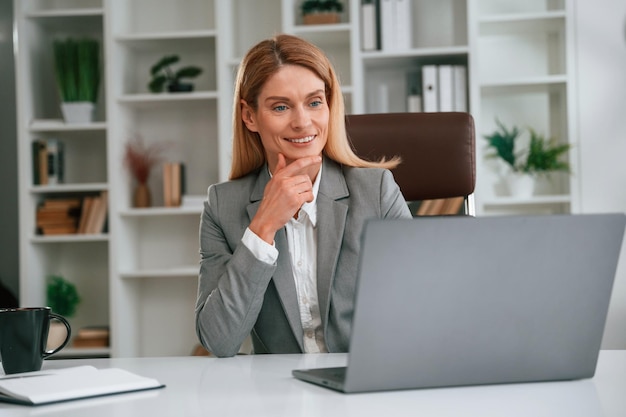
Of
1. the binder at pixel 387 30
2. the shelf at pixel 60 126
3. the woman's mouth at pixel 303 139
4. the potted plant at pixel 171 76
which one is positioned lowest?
the woman's mouth at pixel 303 139

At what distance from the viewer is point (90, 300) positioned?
13.7ft

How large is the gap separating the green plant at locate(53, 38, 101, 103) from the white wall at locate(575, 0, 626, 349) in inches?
87.7

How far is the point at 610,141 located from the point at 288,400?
9.93 feet

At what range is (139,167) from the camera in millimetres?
3945

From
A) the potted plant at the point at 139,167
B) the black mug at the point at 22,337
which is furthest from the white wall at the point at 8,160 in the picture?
the black mug at the point at 22,337

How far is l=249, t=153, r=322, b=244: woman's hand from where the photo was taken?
1516 mm

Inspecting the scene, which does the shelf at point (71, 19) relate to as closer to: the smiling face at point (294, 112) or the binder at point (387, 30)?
the binder at point (387, 30)

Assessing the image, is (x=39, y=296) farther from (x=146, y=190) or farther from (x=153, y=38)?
(x=153, y=38)

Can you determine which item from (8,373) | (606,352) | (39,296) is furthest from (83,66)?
(606,352)

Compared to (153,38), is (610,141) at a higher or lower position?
lower

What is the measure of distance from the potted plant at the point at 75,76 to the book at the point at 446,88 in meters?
1.62

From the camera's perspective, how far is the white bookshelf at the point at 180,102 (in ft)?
12.2

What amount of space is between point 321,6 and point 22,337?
2.88 meters

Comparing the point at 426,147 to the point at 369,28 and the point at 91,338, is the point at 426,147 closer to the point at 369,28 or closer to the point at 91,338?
the point at 369,28
